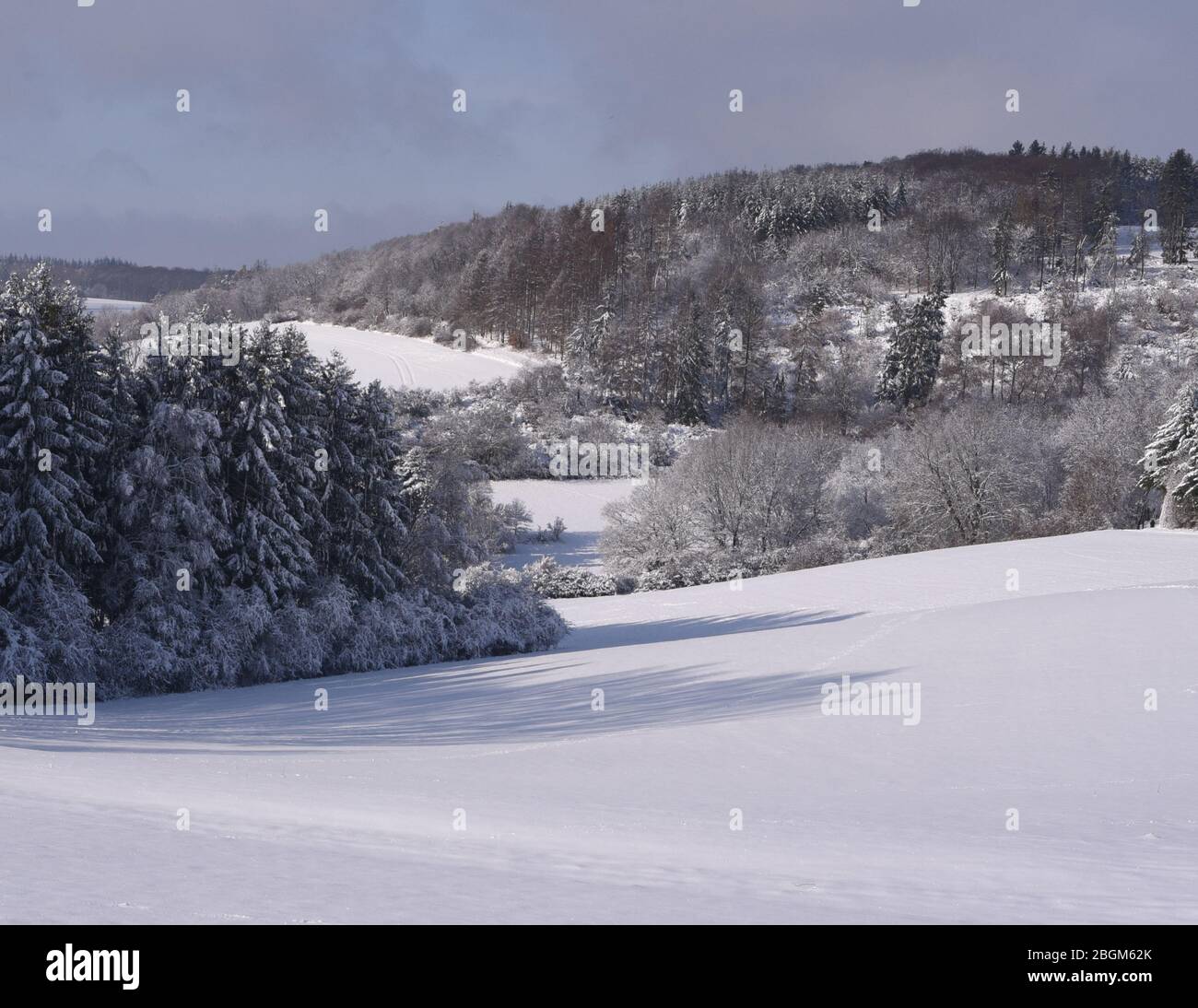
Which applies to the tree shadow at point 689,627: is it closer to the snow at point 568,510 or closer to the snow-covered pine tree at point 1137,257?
the snow at point 568,510

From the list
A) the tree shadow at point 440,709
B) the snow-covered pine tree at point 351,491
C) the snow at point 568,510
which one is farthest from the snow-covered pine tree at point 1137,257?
the tree shadow at point 440,709

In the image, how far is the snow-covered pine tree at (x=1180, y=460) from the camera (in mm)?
36812

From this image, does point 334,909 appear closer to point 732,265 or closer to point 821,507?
point 821,507

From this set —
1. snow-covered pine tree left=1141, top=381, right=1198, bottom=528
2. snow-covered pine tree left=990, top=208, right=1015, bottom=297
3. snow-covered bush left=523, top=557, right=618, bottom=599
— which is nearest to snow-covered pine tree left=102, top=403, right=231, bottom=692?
snow-covered bush left=523, top=557, right=618, bottom=599

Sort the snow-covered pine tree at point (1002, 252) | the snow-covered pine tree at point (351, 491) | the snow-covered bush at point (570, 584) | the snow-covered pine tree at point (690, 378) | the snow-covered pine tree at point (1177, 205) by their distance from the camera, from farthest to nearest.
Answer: the snow-covered pine tree at point (1177, 205) < the snow-covered pine tree at point (1002, 252) < the snow-covered pine tree at point (690, 378) < the snow-covered bush at point (570, 584) < the snow-covered pine tree at point (351, 491)

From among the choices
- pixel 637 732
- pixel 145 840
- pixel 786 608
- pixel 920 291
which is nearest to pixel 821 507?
pixel 786 608

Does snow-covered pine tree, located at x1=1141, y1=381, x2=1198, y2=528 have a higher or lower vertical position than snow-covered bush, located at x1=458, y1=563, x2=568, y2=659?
higher

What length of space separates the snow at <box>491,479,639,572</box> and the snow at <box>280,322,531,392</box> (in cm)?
2238

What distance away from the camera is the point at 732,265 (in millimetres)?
114188

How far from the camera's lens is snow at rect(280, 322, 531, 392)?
87438mm

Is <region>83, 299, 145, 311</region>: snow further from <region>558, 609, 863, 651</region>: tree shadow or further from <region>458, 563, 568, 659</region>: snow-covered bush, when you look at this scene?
<region>558, 609, 863, 651</region>: tree shadow

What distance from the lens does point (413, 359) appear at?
3799 inches

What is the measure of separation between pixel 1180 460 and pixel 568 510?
1353 inches

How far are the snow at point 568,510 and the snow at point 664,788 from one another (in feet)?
94.2
